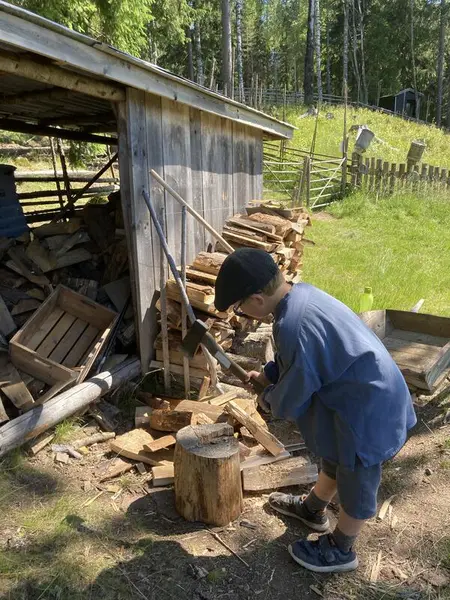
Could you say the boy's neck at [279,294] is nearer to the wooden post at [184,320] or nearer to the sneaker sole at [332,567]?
the sneaker sole at [332,567]

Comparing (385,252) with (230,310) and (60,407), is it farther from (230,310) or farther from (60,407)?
(60,407)

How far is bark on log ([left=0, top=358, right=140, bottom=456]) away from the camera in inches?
144

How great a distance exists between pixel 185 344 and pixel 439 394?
9.63 feet

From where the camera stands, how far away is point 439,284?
26.4 ft

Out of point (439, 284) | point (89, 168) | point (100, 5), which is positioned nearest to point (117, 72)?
point (439, 284)

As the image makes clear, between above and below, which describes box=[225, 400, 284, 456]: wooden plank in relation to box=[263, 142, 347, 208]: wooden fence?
below

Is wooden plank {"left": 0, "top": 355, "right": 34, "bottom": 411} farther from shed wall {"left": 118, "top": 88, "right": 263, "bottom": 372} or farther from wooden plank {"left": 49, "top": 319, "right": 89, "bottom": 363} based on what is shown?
shed wall {"left": 118, "top": 88, "right": 263, "bottom": 372}

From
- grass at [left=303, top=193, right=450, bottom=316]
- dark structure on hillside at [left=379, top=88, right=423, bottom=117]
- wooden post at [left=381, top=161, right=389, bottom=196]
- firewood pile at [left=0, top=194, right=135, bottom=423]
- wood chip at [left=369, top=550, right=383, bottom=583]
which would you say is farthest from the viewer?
dark structure on hillside at [left=379, top=88, right=423, bottom=117]

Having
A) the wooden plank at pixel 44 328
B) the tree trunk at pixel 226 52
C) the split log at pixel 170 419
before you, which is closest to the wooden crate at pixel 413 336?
the split log at pixel 170 419

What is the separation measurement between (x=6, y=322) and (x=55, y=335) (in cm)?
53

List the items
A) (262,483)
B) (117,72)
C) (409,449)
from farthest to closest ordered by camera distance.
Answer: (409,449) → (117,72) → (262,483)

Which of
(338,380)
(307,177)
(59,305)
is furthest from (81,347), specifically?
(307,177)

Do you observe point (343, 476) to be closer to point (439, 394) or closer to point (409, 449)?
point (409, 449)

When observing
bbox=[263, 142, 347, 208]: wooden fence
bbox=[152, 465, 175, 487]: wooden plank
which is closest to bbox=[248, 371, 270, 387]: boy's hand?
bbox=[152, 465, 175, 487]: wooden plank
